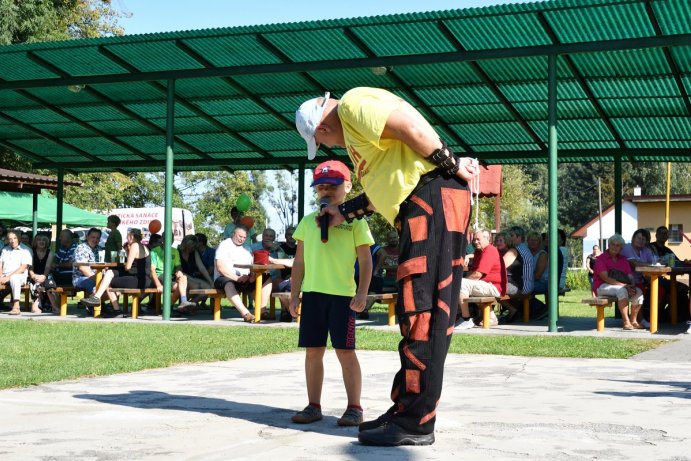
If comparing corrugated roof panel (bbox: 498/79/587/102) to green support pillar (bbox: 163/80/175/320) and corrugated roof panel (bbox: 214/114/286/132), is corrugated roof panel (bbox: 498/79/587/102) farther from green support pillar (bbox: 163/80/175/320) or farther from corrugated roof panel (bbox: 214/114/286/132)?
green support pillar (bbox: 163/80/175/320)

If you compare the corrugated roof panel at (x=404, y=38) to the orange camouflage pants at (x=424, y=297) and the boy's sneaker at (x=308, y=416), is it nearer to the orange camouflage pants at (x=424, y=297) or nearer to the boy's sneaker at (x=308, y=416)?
the boy's sneaker at (x=308, y=416)

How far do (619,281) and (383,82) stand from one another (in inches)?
208

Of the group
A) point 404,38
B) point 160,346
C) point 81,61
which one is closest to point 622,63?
point 404,38

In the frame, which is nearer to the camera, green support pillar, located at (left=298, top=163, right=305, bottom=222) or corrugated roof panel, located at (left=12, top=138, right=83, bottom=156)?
green support pillar, located at (left=298, top=163, right=305, bottom=222)

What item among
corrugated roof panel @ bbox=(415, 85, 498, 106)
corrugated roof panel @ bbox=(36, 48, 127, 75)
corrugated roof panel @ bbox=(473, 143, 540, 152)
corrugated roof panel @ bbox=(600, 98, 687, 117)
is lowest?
corrugated roof panel @ bbox=(473, 143, 540, 152)

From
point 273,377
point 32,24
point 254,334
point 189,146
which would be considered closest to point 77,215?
point 32,24

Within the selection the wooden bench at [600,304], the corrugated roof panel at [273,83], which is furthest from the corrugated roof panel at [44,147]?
the wooden bench at [600,304]

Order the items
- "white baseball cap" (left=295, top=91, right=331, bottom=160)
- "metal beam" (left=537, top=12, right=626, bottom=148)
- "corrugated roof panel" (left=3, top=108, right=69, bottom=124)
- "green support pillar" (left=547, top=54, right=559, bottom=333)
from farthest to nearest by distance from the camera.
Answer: "corrugated roof panel" (left=3, top=108, right=69, bottom=124) → "green support pillar" (left=547, top=54, right=559, bottom=333) → "metal beam" (left=537, top=12, right=626, bottom=148) → "white baseball cap" (left=295, top=91, right=331, bottom=160)

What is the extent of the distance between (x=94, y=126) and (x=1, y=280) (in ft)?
15.0

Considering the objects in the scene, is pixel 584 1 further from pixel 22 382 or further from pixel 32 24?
pixel 32 24

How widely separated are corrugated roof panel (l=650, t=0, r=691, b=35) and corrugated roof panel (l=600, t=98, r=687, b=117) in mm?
→ 3932

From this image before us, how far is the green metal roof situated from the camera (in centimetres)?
1313

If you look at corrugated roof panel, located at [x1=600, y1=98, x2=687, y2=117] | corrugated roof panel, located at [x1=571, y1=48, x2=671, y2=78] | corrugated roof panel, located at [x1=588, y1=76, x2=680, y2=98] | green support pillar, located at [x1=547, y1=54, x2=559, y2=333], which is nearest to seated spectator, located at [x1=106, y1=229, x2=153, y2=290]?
green support pillar, located at [x1=547, y1=54, x2=559, y2=333]

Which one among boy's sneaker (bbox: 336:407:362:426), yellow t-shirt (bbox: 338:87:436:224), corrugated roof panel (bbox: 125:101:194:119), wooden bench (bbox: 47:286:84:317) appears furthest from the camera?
corrugated roof panel (bbox: 125:101:194:119)
